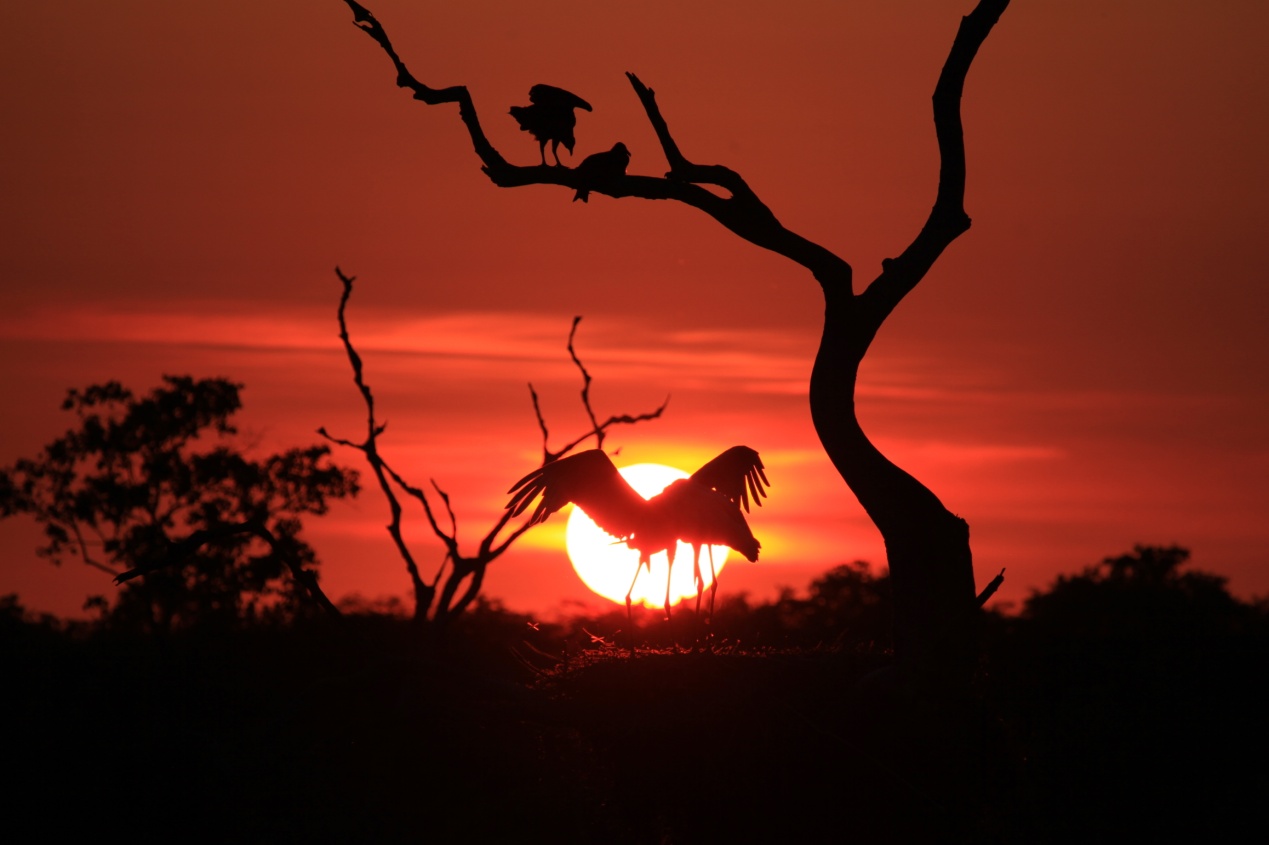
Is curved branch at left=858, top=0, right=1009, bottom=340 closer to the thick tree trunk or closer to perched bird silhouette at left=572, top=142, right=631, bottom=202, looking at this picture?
the thick tree trunk

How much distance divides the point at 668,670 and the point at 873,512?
128cm

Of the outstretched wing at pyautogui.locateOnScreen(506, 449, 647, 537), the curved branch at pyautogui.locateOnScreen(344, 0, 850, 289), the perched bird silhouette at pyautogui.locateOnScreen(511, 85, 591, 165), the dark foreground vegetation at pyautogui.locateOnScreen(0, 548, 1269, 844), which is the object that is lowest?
the dark foreground vegetation at pyautogui.locateOnScreen(0, 548, 1269, 844)

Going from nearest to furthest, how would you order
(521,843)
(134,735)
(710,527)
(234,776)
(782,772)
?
(782,772)
(710,527)
(234,776)
(134,735)
(521,843)

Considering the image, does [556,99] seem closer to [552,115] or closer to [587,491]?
[552,115]

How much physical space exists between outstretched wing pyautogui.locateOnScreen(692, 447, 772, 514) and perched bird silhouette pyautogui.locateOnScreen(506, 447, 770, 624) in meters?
0.20

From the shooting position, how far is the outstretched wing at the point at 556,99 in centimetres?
869

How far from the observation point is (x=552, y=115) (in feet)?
28.6

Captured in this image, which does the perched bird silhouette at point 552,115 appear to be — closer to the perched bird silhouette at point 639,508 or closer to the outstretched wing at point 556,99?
the outstretched wing at point 556,99

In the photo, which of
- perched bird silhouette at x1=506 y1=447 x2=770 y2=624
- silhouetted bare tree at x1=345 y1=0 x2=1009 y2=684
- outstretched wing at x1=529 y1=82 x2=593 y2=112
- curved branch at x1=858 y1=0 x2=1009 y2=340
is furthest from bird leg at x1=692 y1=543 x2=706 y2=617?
outstretched wing at x1=529 y1=82 x2=593 y2=112

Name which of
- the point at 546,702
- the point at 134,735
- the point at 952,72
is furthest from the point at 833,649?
the point at 134,735

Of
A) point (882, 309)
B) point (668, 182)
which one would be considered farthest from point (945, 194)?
point (668, 182)

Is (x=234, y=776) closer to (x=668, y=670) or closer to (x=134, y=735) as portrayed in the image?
(x=668, y=670)

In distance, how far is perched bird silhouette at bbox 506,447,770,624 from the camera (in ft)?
26.9

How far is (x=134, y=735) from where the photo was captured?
17.8m
